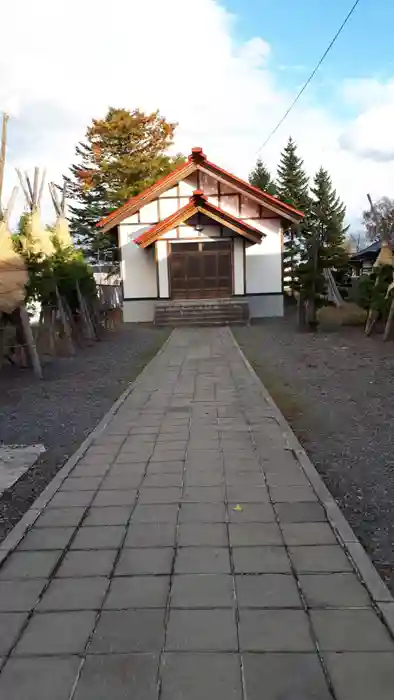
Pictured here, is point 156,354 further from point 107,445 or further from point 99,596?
point 99,596

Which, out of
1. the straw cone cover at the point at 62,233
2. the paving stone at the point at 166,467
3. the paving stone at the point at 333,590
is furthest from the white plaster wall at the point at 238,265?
the paving stone at the point at 333,590

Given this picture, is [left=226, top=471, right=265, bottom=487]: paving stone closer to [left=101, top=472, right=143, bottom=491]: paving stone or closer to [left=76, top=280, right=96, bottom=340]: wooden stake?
[left=101, top=472, right=143, bottom=491]: paving stone

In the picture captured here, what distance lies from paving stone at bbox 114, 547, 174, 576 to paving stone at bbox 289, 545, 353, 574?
727 mm

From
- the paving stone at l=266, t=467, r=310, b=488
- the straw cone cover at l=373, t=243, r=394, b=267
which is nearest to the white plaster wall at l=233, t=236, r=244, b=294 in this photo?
the straw cone cover at l=373, t=243, r=394, b=267

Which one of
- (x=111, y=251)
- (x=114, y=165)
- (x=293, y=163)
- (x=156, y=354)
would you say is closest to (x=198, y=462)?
(x=156, y=354)

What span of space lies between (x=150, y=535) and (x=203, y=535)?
0.34 m

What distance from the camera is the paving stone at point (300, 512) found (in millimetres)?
3725

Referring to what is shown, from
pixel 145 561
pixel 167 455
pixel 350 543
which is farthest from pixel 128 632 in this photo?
pixel 167 455

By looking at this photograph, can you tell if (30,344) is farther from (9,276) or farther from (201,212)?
(201,212)

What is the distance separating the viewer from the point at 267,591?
287 cm

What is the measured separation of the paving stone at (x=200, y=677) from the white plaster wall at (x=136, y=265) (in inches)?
809

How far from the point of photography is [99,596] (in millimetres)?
2859

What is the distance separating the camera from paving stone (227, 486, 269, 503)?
13.4 feet

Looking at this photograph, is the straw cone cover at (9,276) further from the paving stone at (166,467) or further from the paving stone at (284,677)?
the paving stone at (284,677)
